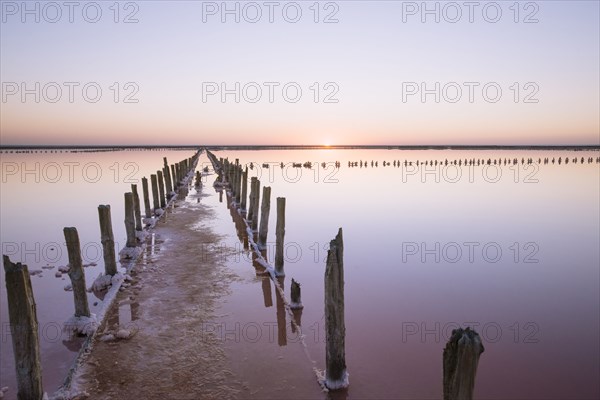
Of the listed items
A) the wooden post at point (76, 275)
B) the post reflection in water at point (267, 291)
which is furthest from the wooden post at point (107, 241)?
the post reflection in water at point (267, 291)

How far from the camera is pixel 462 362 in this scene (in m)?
3.45

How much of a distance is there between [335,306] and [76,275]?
16.7ft

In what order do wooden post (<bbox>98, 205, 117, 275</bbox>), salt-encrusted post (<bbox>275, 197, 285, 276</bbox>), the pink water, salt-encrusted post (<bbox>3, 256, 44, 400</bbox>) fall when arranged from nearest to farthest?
1. salt-encrusted post (<bbox>3, 256, 44, 400</bbox>)
2. the pink water
3. wooden post (<bbox>98, 205, 117, 275</bbox>)
4. salt-encrusted post (<bbox>275, 197, 285, 276</bbox>)

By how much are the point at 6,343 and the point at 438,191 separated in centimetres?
3016

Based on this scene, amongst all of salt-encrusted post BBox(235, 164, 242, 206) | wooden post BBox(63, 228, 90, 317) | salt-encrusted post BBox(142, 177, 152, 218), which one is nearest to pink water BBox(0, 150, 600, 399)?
wooden post BBox(63, 228, 90, 317)

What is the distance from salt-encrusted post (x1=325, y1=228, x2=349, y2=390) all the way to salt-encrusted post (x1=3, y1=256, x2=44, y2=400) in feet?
12.9

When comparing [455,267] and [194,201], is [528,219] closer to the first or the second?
[455,267]

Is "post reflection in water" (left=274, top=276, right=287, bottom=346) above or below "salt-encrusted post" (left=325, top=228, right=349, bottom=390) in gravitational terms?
below

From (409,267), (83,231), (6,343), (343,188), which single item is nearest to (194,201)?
(83,231)

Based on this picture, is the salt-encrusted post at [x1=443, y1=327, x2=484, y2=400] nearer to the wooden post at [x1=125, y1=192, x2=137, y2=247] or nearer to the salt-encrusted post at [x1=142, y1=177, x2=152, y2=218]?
the wooden post at [x1=125, y1=192, x2=137, y2=247]

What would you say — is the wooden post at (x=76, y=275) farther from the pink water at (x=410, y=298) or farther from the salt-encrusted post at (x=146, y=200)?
the salt-encrusted post at (x=146, y=200)

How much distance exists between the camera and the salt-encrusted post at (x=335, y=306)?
19.3ft

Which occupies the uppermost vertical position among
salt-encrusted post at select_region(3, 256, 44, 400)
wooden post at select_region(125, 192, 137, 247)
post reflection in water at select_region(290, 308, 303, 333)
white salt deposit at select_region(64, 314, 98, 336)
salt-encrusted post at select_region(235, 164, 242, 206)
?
salt-encrusted post at select_region(235, 164, 242, 206)

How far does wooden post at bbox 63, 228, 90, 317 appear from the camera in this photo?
25.4ft
